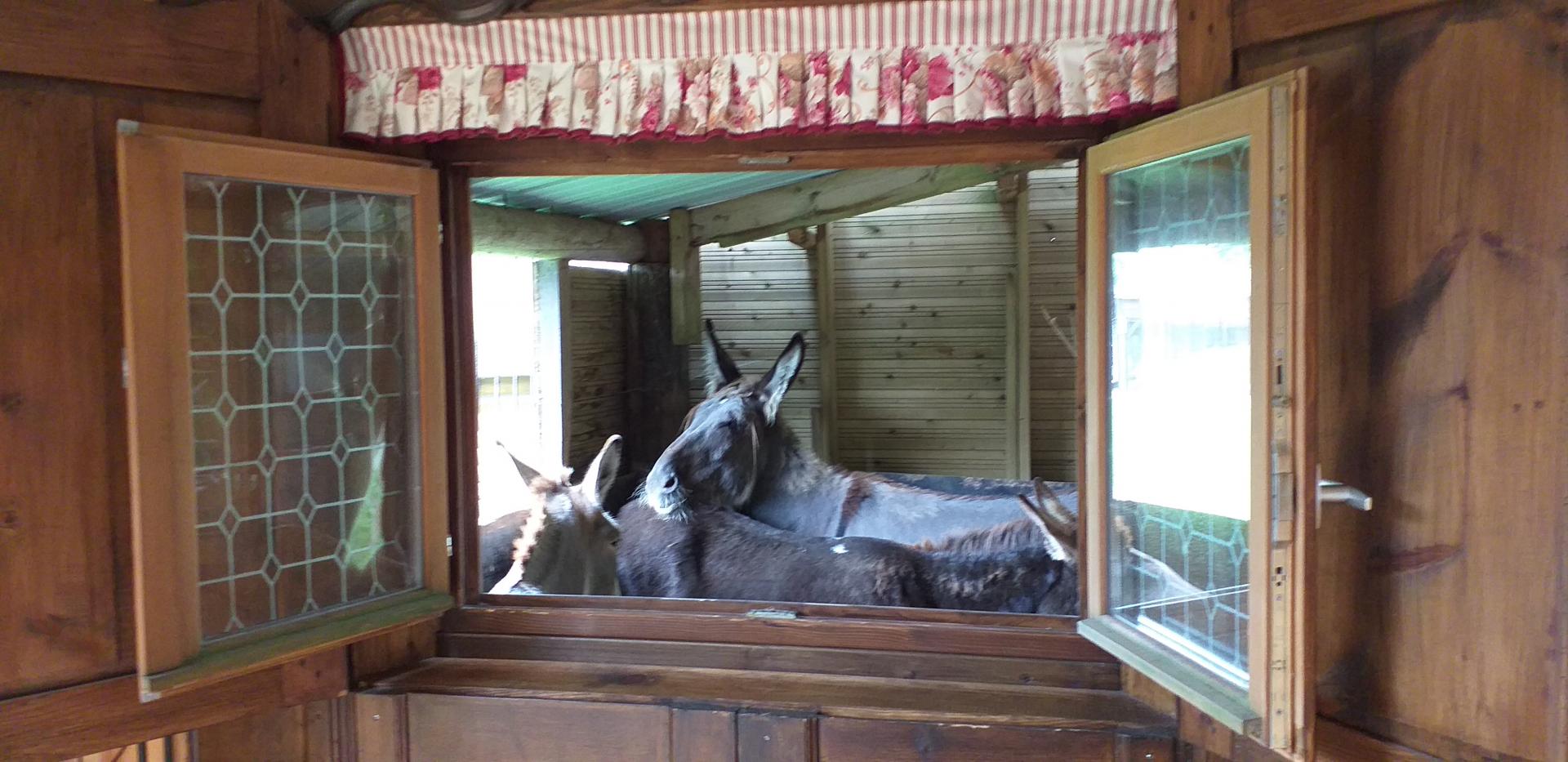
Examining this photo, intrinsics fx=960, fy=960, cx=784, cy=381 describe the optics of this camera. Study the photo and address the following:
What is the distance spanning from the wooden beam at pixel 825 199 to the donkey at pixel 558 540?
164 cm

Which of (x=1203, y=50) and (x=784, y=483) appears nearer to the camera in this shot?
(x=1203, y=50)

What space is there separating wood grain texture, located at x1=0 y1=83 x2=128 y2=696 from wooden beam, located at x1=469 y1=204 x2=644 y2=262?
1703 millimetres

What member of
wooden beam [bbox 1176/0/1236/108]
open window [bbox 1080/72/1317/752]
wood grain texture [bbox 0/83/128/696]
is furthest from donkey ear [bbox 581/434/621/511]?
wooden beam [bbox 1176/0/1236/108]

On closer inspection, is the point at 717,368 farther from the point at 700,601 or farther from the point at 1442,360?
the point at 1442,360

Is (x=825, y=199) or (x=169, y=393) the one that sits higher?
(x=825, y=199)

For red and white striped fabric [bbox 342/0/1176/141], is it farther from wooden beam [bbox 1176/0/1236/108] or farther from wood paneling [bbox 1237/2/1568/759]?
wood paneling [bbox 1237/2/1568/759]

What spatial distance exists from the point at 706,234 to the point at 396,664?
9.73ft

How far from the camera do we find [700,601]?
7.77 ft

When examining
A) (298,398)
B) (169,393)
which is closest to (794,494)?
(298,398)

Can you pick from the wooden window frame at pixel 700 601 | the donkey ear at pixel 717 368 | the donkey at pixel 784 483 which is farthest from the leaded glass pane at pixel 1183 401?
the donkey ear at pixel 717 368

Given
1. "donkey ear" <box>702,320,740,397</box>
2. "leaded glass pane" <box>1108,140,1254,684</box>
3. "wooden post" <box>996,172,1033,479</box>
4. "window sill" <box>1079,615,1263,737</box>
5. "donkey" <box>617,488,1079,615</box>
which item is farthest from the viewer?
"wooden post" <box>996,172,1033,479</box>

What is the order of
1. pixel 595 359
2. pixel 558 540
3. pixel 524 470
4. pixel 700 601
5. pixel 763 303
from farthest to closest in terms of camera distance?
pixel 763 303 < pixel 595 359 < pixel 524 470 < pixel 558 540 < pixel 700 601

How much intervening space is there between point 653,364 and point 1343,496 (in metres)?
4.09

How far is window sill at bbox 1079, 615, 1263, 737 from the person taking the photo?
1549 millimetres
